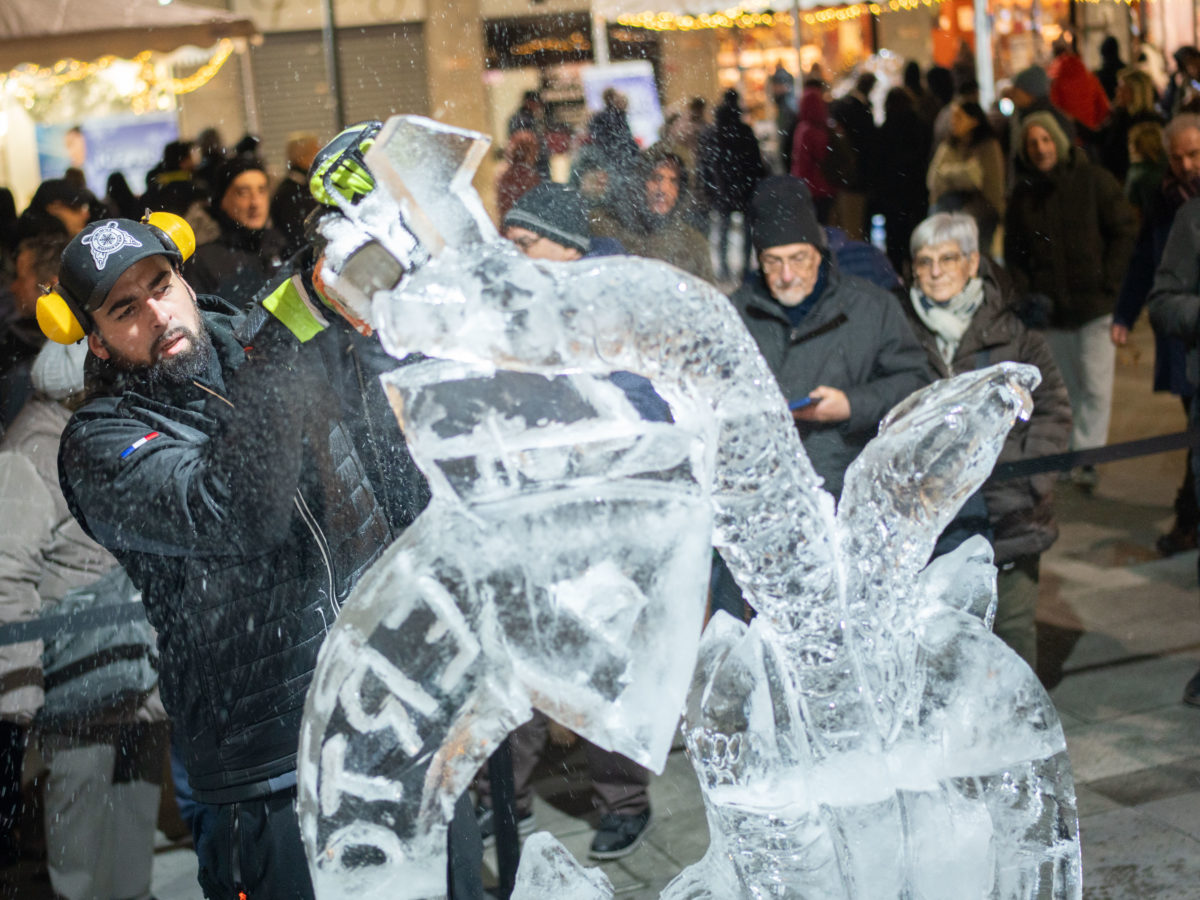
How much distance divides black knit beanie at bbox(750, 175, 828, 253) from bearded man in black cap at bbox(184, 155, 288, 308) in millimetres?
2145

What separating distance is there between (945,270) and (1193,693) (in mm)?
1538

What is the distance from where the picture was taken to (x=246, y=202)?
553cm

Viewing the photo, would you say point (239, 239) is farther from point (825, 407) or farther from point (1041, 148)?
point (1041, 148)

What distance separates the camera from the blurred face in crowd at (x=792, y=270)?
154 inches

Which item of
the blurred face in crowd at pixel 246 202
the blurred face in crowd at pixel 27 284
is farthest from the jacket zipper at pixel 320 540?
the blurred face in crowd at pixel 246 202

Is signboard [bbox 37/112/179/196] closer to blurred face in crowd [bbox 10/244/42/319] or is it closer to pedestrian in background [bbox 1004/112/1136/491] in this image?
blurred face in crowd [bbox 10/244/42/319]

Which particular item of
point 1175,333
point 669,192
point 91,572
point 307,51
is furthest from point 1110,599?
point 307,51

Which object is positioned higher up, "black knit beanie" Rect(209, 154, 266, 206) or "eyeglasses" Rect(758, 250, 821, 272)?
"black knit beanie" Rect(209, 154, 266, 206)

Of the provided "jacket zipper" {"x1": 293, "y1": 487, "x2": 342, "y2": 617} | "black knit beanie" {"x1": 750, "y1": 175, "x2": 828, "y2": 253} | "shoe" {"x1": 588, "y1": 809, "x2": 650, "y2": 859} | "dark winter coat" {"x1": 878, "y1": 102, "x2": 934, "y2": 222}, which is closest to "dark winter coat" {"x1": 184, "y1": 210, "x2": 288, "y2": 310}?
"black knit beanie" {"x1": 750, "y1": 175, "x2": 828, "y2": 253}

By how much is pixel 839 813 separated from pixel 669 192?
4671 mm

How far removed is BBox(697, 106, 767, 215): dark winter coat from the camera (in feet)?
29.3

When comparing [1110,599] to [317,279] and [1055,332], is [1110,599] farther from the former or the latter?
[317,279]

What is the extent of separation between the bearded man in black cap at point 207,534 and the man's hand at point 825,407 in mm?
1659

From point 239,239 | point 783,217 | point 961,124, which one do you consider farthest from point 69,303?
point 961,124
